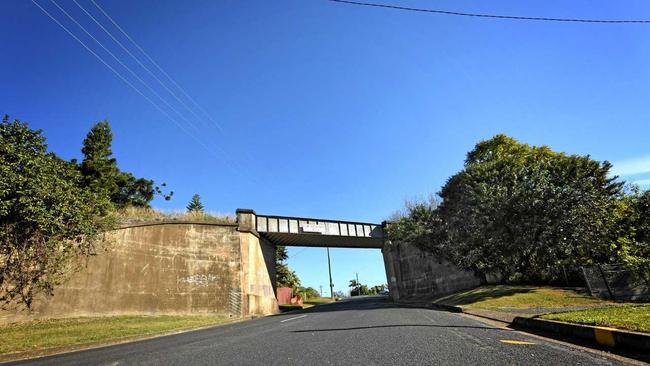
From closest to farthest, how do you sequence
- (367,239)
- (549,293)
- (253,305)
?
1. (549,293)
2. (253,305)
3. (367,239)

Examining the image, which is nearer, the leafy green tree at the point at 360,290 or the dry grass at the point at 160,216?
the dry grass at the point at 160,216

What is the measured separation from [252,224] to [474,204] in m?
17.0

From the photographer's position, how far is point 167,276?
23.8 meters

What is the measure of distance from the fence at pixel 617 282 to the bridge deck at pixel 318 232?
71.7ft

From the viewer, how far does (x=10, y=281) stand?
18.6 meters

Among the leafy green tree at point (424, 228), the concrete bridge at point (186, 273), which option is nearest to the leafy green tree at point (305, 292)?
the concrete bridge at point (186, 273)

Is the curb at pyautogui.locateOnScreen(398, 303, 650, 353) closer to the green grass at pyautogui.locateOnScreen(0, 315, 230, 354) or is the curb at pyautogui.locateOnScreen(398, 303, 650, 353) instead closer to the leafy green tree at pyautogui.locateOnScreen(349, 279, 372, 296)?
the green grass at pyautogui.locateOnScreen(0, 315, 230, 354)

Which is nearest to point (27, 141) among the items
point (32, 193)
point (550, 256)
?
point (32, 193)

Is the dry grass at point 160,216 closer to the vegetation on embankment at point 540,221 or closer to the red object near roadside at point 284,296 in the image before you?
the vegetation on embankment at point 540,221

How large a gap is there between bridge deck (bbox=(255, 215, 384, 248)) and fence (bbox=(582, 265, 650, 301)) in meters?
21.9

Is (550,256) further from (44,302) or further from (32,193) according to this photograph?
(44,302)

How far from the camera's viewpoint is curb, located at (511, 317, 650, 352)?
508cm

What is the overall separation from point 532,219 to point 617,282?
4789mm

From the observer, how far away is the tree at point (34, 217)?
1678 centimetres
